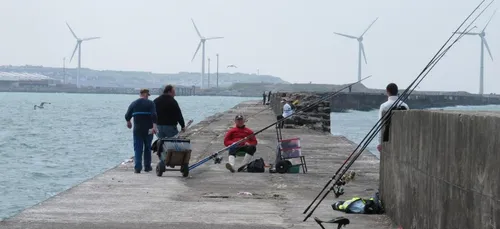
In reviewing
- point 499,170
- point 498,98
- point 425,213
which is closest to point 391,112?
point 425,213

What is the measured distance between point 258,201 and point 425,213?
383 cm

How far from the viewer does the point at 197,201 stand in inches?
464

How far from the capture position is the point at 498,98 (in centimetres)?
16812

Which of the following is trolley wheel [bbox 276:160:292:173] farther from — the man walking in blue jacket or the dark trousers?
the man walking in blue jacket

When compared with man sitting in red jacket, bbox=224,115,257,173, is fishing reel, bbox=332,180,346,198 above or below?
below

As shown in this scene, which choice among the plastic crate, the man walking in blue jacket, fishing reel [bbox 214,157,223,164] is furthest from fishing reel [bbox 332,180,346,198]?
fishing reel [bbox 214,157,223,164]

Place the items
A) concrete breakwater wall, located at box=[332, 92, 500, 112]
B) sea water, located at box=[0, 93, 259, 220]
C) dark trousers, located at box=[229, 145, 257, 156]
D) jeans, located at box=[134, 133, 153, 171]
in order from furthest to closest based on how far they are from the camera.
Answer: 1. concrete breakwater wall, located at box=[332, 92, 500, 112]
2. sea water, located at box=[0, 93, 259, 220]
3. dark trousers, located at box=[229, 145, 257, 156]
4. jeans, located at box=[134, 133, 153, 171]

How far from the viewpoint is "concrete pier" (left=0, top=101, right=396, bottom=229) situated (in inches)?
394

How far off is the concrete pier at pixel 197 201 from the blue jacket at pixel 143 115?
65 centimetres

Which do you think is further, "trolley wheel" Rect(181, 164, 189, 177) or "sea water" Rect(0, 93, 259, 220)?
"sea water" Rect(0, 93, 259, 220)

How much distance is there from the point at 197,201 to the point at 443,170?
4571 millimetres

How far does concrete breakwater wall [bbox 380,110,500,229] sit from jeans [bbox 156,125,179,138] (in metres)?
5.89

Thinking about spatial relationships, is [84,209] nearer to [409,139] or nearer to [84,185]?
[84,185]

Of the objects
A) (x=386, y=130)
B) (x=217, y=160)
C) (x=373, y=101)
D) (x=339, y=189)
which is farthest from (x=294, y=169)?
(x=373, y=101)
